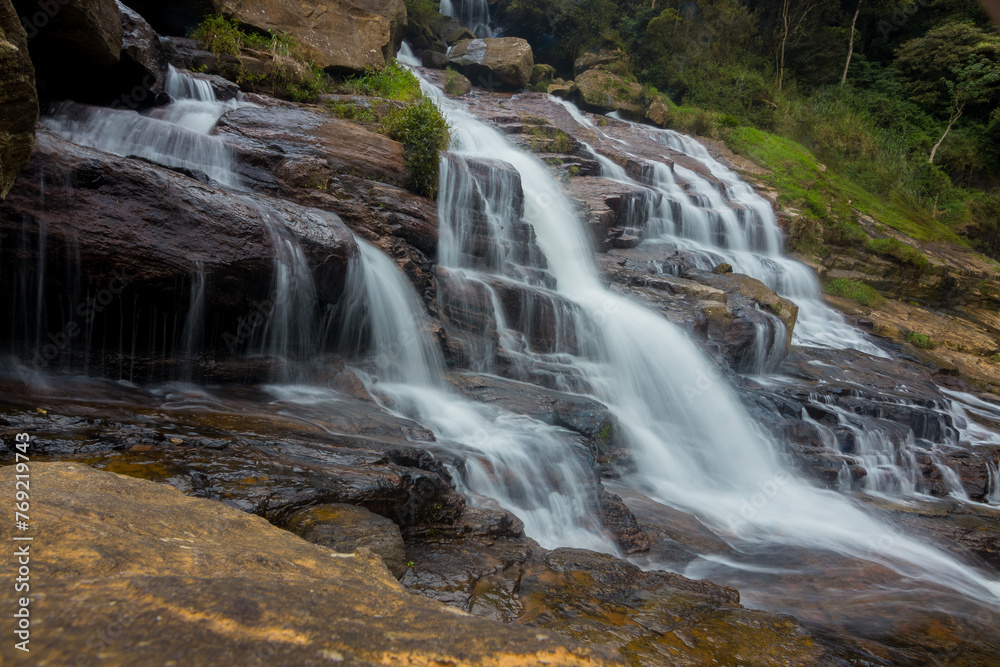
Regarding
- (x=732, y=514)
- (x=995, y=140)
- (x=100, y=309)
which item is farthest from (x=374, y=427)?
(x=995, y=140)

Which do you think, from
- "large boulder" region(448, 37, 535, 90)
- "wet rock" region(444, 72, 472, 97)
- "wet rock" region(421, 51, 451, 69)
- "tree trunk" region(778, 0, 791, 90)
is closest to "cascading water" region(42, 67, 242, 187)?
"wet rock" region(444, 72, 472, 97)

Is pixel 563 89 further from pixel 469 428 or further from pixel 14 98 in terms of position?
pixel 14 98

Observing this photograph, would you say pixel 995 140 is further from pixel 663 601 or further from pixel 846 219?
pixel 663 601

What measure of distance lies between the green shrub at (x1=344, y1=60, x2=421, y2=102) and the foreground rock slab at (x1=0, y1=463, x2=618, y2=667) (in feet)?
35.7

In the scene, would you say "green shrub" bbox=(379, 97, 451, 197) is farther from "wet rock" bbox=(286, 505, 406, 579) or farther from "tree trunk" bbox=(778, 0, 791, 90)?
"tree trunk" bbox=(778, 0, 791, 90)

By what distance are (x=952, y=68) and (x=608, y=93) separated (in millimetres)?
15245

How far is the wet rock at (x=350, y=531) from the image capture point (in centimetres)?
287

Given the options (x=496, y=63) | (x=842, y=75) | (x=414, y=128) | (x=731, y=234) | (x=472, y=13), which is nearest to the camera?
(x=414, y=128)

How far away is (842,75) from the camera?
26.1m

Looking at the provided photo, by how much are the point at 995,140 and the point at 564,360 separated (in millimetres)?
25410

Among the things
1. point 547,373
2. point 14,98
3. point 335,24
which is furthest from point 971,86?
point 14,98

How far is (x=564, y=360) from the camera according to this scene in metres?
8.38

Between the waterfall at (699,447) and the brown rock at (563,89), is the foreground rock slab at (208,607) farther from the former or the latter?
the brown rock at (563,89)

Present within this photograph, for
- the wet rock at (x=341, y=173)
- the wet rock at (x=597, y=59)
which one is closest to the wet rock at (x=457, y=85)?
the wet rock at (x=597, y=59)
